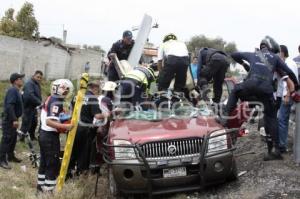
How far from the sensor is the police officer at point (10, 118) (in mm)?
8633

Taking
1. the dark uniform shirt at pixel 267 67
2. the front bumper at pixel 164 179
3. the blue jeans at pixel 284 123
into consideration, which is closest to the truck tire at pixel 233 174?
the front bumper at pixel 164 179

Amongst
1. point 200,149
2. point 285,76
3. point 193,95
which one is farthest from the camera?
point 193,95

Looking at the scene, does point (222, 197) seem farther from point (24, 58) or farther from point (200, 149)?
point (24, 58)

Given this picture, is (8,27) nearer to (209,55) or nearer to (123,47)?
(123,47)

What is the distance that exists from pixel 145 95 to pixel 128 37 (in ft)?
8.30

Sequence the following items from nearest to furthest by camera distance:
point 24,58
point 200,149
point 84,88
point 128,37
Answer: point 200,149, point 84,88, point 128,37, point 24,58

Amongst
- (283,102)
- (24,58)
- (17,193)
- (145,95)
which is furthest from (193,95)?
(24,58)

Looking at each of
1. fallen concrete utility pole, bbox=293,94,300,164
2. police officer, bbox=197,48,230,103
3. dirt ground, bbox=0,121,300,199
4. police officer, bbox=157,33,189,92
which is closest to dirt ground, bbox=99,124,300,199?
dirt ground, bbox=0,121,300,199

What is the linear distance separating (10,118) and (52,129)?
2.44m

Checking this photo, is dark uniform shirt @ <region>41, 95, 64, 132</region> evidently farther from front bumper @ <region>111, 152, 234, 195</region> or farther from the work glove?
the work glove

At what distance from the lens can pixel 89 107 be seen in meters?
7.41

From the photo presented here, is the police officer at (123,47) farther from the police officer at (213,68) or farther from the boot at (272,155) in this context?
the boot at (272,155)

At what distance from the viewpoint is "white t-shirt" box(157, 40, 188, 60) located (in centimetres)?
830

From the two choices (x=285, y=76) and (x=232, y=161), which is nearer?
(x=232, y=161)
